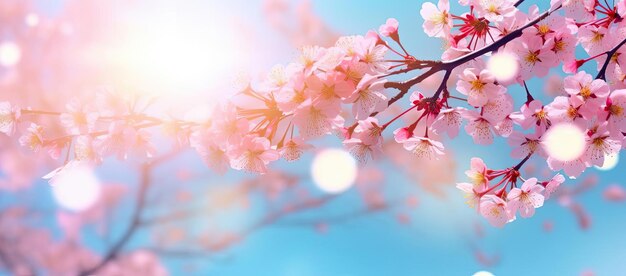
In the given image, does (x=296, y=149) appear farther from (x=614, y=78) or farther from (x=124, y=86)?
(x=614, y=78)

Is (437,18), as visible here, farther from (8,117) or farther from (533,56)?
(8,117)

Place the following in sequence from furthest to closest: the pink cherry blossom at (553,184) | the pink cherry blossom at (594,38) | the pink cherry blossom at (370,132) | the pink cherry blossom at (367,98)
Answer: the pink cherry blossom at (553,184)
the pink cherry blossom at (594,38)
the pink cherry blossom at (370,132)
the pink cherry blossom at (367,98)

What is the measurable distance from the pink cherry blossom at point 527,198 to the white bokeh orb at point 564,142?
0.15 m

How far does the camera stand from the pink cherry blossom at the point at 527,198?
204 centimetres

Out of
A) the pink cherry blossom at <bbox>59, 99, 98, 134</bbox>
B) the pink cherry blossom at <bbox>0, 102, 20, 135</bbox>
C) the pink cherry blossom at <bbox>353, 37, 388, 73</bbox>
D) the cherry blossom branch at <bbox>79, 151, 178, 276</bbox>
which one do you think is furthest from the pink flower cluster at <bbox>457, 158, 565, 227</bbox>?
the cherry blossom branch at <bbox>79, 151, 178, 276</bbox>

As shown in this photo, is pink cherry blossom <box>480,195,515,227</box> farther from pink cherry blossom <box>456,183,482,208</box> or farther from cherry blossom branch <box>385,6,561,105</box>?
cherry blossom branch <box>385,6,561,105</box>

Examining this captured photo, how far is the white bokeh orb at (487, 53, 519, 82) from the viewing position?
1.76 meters

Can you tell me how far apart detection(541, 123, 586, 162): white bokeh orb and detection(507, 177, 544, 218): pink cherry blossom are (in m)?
0.15

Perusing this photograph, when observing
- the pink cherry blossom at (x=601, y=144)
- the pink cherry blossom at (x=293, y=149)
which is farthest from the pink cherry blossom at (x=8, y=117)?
the pink cherry blossom at (x=601, y=144)

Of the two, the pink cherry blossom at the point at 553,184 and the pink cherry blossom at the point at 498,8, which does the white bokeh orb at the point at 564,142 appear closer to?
the pink cherry blossom at the point at 553,184

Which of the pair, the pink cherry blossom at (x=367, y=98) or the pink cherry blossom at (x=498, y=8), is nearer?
the pink cherry blossom at (x=367, y=98)

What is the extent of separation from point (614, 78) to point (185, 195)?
14.9 m

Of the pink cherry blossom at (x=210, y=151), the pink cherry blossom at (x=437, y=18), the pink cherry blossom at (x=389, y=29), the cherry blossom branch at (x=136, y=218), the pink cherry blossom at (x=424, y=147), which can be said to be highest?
the cherry blossom branch at (x=136, y=218)

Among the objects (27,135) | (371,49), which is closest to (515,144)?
(371,49)
